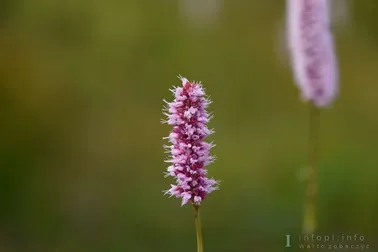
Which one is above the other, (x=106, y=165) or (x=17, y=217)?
(x=106, y=165)

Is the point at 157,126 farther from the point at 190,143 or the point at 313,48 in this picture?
the point at 190,143

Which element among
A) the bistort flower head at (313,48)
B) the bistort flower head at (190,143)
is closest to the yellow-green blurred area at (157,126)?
the bistort flower head at (313,48)

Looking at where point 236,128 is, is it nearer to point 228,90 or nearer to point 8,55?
point 228,90

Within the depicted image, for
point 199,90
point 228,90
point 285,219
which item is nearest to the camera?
point 199,90

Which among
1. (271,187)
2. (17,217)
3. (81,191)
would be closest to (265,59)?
(271,187)

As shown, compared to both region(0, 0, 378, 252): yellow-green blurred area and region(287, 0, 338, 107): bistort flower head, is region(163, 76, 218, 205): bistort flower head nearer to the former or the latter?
region(287, 0, 338, 107): bistort flower head

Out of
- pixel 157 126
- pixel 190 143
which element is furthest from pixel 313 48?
pixel 157 126

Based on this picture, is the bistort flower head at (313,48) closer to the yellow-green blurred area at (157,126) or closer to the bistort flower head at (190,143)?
the bistort flower head at (190,143)
